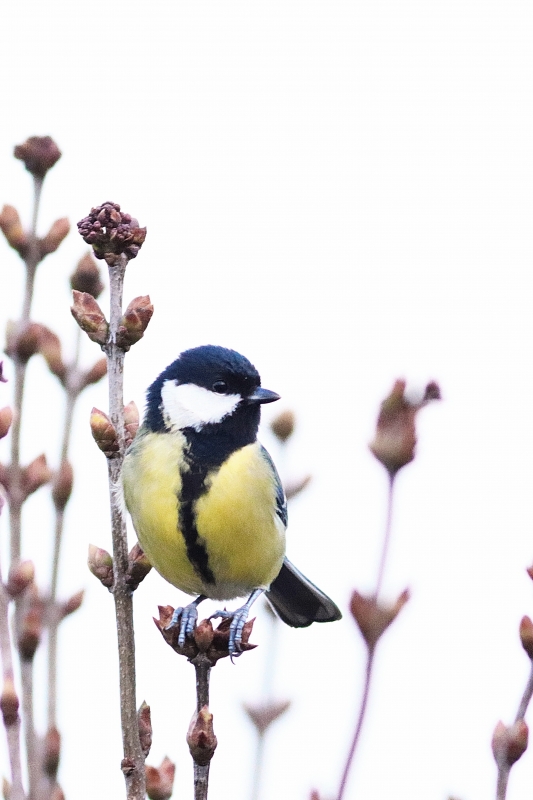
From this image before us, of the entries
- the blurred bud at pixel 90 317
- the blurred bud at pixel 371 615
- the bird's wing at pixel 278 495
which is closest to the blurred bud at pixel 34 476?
the blurred bud at pixel 90 317

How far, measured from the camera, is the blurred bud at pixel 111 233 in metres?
1.80

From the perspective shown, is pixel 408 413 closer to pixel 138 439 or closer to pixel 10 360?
pixel 10 360

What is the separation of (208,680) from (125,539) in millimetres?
310

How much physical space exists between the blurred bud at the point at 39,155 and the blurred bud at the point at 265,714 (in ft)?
3.46

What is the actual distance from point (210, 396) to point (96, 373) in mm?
1394

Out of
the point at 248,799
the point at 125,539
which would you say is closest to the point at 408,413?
the point at 248,799

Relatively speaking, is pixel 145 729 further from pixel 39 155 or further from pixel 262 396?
pixel 262 396

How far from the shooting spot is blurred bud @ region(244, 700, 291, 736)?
5.74ft

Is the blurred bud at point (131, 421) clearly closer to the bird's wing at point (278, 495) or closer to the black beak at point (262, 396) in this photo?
the black beak at point (262, 396)

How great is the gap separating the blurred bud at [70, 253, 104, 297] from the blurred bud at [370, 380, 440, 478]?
943 mm

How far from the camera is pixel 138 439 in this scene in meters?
3.32

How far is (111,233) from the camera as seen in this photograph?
180cm

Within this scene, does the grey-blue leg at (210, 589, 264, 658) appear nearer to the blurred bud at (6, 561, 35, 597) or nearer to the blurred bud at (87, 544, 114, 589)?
the blurred bud at (87, 544, 114, 589)

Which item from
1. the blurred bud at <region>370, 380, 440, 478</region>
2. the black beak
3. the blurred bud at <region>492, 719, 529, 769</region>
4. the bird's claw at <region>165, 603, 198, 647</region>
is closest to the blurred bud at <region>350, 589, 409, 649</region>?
the blurred bud at <region>370, 380, 440, 478</region>
